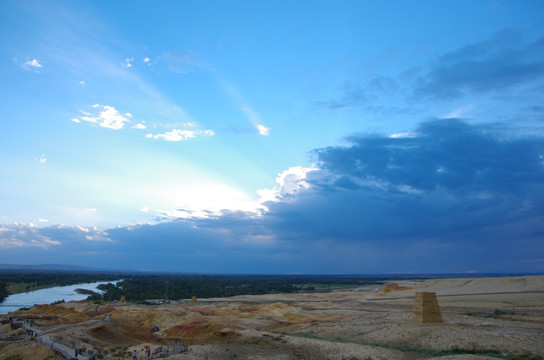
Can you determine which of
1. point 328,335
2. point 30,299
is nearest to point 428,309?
point 328,335

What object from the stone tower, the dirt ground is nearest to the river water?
the dirt ground

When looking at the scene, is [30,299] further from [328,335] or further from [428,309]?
[428,309]

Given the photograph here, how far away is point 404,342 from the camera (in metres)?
30.6

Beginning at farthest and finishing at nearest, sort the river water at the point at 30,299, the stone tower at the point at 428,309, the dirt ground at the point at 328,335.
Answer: the river water at the point at 30,299 → the stone tower at the point at 428,309 → the dirt ground at the point at 328,335

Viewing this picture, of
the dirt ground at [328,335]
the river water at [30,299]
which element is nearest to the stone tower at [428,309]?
the dirt ground at [328,335]

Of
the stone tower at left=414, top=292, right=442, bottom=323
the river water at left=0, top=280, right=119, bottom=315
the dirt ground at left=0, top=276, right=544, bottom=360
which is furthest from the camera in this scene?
the river water at left=0, top=280, right=119, bottom=315

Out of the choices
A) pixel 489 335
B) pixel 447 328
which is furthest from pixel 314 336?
pixel 489 335

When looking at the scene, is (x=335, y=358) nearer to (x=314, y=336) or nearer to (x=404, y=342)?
(x=404, y=342)

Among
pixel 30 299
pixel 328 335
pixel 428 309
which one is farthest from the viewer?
pixel 30 299

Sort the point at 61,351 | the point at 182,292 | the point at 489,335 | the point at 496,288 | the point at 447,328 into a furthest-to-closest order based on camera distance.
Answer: the point at 182,292, the point at 496,288, the point at 447,328, the point at 489,335, the point at 61,351

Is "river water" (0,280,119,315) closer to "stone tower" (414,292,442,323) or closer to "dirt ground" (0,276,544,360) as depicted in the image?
"dirt ground" (0,276,544,360)

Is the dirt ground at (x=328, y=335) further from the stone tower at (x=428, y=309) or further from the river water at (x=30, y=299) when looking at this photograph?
the river water at (x=30, y=299)

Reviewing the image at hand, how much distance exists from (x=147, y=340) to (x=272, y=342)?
45.9ft

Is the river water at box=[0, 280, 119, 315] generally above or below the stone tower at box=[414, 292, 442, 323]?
below
